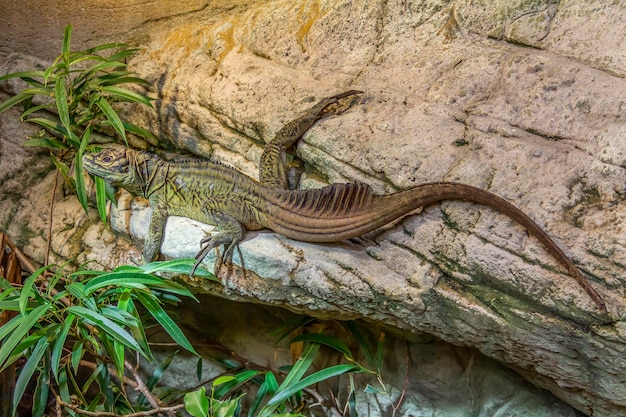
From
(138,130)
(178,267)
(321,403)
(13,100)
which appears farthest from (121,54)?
(321,403)

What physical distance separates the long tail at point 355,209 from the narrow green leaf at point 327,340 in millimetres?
820

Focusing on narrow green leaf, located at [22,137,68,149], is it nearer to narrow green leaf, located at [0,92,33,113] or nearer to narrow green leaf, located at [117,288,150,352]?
narrow green leaf, located at [0,92,33,113]

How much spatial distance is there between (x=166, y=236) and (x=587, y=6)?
2366 millimetres

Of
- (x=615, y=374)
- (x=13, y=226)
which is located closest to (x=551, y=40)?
(x=615, y=374)

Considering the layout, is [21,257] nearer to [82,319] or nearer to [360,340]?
[82,319]

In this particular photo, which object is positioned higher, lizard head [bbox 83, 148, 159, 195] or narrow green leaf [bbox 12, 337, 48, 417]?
lizard head [bbox 83, 148, 159, 195]

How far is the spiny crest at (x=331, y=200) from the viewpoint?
9.08 ft

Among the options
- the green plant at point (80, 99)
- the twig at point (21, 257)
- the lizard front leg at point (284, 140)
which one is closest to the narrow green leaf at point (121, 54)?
the green plant at point (80, 99)

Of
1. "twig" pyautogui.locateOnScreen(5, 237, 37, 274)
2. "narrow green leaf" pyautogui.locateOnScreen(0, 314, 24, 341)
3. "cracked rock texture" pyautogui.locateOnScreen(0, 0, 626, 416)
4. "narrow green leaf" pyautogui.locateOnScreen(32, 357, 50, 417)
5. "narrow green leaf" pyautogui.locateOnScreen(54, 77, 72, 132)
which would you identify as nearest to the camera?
"cracked rock texture" pyautogui.locateOnScreen(0, 0, 626, 416)

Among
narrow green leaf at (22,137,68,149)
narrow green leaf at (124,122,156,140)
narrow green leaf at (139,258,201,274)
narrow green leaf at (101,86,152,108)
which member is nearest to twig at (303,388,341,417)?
narrow green leaf at (139,258,201,274)

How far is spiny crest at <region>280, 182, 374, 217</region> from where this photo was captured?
277cm

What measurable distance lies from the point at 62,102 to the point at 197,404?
1.78m

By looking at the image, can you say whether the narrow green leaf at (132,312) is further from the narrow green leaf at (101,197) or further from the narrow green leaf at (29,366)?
the narrow green leaf at (101,197)

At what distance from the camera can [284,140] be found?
10.5 feet
